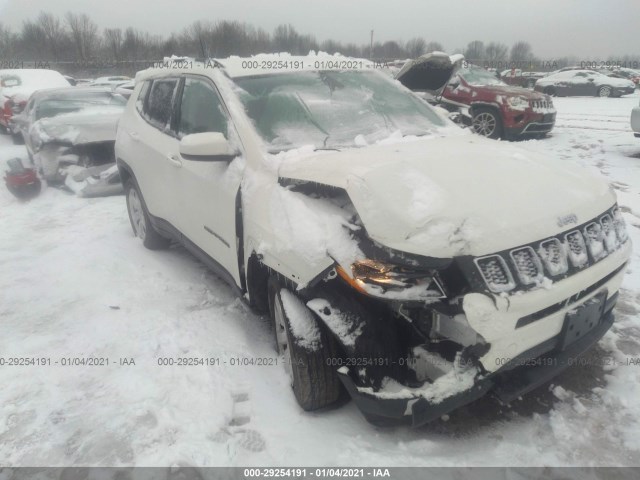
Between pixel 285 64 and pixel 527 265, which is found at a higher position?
pixel 285 64

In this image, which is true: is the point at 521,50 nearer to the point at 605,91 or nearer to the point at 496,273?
the point at 605,91

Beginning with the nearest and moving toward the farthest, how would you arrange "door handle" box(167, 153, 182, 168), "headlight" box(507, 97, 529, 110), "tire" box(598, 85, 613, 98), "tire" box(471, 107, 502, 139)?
"door handle" box(167, 153, 182, 168), "headlight" box(507, 97, 529, 110), "tire" box(471, 107, 502, 139), "tire" box(598, 85, 613, 98)

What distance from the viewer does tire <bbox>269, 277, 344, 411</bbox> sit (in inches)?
89.9

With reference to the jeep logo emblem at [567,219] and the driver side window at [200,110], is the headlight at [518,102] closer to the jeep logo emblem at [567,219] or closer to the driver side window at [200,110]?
the driver side window at [200,110]

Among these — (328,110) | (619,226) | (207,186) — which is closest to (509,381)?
(619,226)

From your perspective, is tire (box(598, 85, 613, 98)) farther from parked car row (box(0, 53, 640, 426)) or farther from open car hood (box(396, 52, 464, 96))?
parked car row (box(0, 53, 640, 426))

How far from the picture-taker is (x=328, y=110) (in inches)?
124

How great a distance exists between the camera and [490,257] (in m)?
1.91

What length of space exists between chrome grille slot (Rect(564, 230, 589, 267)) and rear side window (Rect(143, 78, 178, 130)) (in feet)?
10.4

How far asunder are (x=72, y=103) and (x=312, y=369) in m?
8.15

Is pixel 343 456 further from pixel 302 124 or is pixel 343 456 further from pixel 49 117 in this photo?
pixel 49 117

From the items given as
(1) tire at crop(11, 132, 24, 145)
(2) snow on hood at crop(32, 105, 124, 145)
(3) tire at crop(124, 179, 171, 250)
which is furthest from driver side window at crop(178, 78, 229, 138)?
(1) tire at crop(11, 132, 24, 145)

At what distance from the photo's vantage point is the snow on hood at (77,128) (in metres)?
7.25

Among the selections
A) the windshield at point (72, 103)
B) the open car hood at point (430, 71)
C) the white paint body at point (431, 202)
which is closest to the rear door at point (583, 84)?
the windshield at point (72, 103)
